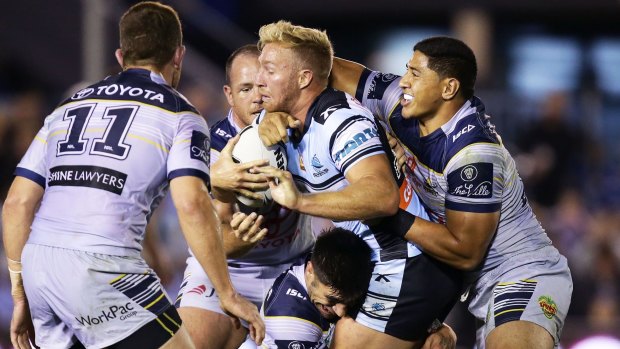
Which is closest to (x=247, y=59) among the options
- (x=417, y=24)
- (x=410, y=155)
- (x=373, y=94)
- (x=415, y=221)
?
(x=373, y=94)

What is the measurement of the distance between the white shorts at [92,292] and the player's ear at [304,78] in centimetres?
138

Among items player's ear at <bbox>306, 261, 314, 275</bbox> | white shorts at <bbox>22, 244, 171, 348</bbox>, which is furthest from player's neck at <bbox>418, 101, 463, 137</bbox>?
white shorts at <bbox>22, 244, 171, 348</bbox>

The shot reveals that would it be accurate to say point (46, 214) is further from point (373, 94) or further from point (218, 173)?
point (373, 94)

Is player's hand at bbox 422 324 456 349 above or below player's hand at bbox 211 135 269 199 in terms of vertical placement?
below

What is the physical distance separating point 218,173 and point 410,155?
1229 millimetres

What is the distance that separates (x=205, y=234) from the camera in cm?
527

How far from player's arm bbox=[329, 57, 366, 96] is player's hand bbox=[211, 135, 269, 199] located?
926 mm

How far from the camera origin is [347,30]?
A: 1917 cm

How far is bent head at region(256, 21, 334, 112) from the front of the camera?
587 cm

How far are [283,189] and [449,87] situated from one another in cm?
133

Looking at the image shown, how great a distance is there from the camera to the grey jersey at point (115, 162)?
5.30m

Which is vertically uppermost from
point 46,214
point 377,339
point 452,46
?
point 452,46

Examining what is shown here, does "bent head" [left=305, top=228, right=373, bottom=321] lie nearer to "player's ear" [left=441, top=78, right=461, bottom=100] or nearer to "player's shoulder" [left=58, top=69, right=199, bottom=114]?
"player's ear" [left=441, top=78, right=461, bottom=100]

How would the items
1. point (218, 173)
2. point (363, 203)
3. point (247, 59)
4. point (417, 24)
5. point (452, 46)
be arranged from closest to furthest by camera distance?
point (363, 203), point (218, 173), point (452, 46), point (247, 59), point (417, 24)
